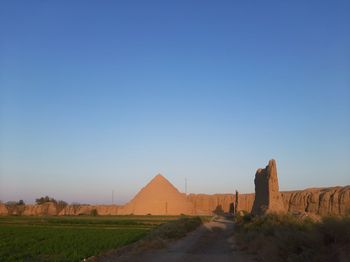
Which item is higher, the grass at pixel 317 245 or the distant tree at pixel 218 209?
the grass at pixel 317 245

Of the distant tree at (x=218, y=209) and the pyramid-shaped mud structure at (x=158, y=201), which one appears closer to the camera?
the pyramid-shaped mud structure at (x=158, y=201)

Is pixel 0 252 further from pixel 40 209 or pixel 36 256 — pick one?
pixel 40 209

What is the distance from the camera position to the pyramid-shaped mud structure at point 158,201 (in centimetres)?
9950

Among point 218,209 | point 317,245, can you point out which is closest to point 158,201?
point 218,209

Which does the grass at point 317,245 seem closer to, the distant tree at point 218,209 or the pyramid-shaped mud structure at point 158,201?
the pyramid-shaped mud structure at point 158,201

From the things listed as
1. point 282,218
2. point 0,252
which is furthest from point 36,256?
point 282,218

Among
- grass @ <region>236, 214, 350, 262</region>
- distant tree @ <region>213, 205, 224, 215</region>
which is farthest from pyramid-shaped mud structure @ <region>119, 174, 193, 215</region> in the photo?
grass @ <region>236, 214, 350, 262</region>

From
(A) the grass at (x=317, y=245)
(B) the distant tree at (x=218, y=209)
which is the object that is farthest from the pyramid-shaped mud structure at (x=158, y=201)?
(A) the grass at (x=317, y=245)

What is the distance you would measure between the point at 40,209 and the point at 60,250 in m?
92.6

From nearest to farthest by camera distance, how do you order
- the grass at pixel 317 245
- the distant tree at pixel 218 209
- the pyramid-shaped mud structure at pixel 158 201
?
the grass at pixel 317 245
the pyramid-shaped mud structure at pixel 158 201
the distant tree at pixel 218 209

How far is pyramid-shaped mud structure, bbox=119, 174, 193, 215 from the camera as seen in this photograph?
99.5m

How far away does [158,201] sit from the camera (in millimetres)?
100062

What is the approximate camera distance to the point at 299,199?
55906mm

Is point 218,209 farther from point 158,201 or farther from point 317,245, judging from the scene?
point 317,245
